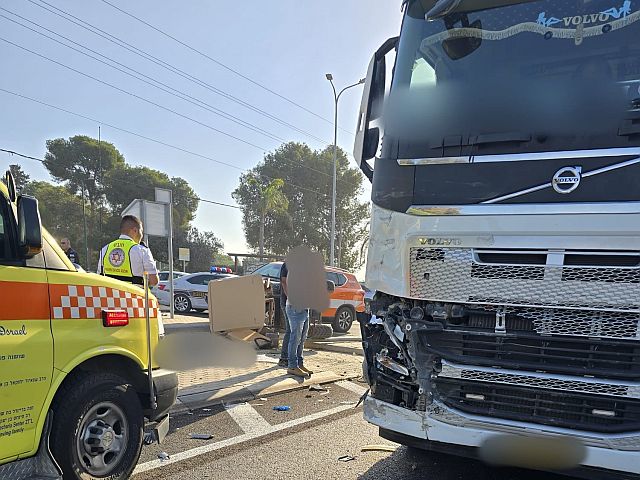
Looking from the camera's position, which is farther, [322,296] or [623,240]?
[322,296]

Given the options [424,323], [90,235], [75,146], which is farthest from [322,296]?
[75,146]

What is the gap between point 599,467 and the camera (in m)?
2.45

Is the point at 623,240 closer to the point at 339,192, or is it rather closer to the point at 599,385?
the point at 599,385

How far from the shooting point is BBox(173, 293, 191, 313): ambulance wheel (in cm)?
1609

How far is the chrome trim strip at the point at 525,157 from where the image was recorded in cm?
258

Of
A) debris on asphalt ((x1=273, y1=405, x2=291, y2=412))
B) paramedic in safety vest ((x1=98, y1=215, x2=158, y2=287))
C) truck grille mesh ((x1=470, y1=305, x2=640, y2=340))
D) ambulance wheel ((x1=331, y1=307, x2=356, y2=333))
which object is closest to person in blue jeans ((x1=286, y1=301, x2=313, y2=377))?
debris on asphalt ((x1=273, y1=405, x2=291, y2=412))

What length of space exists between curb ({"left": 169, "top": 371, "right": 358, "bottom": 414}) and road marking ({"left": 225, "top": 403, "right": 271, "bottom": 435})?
17 cm

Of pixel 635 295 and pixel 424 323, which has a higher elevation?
pixel 635 295

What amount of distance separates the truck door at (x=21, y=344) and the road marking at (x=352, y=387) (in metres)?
4.28

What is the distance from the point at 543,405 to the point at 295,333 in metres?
4.69

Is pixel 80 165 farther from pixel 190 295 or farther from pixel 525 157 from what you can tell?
pixel 525 157

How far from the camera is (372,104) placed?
3580mm

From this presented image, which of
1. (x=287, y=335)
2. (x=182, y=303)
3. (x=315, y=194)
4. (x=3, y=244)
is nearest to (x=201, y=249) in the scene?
(x=315, y=194)

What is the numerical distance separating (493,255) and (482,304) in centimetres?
28
